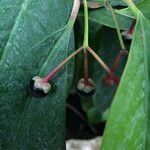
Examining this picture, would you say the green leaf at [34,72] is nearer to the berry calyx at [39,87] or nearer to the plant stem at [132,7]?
the berry calyx at [39,87]

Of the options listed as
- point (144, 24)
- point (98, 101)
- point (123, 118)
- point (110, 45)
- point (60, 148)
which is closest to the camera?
point (123, 118)

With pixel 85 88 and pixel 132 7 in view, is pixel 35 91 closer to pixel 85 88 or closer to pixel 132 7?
pixel 85 88

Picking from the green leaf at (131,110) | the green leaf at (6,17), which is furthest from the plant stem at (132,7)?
the green leaf at (6,17)

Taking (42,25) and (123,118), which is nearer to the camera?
(123,118)

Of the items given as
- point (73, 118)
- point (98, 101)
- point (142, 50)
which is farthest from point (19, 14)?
point (73, 118)

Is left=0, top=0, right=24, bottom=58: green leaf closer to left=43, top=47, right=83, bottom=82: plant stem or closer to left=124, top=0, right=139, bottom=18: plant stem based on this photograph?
left=43, top=47, right=83, bottom=82: plant stem

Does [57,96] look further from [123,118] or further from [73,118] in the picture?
[73,118]

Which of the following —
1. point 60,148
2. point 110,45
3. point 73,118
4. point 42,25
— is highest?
point 42,25

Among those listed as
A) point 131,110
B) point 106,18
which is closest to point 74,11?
point 106,18
